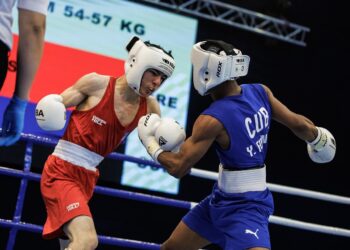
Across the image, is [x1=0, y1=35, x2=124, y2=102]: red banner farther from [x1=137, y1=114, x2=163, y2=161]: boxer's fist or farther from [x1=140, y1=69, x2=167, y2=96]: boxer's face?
[x1=137, y1=114, x2=163, y2=161]: boxer's fist

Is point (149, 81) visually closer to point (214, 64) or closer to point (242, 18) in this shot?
point (214, 64)

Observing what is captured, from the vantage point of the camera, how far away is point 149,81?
2.87 metres

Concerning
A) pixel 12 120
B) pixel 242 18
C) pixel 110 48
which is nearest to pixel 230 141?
pixel 12 120

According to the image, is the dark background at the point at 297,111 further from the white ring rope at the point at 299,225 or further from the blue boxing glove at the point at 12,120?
the blue boxing glove at the point at 12,120

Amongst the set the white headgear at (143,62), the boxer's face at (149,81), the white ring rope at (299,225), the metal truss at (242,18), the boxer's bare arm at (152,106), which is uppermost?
the metal truss at (242,18)

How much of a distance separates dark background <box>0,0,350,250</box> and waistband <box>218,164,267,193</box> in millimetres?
3684

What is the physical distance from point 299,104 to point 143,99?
13.7ft

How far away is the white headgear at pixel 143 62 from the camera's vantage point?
9.31 ft

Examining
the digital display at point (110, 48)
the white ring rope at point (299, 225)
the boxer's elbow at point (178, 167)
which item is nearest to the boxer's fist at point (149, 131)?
the boxer's elbow at point (178, 167)

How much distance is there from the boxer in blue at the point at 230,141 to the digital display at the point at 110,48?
2769 millimetres

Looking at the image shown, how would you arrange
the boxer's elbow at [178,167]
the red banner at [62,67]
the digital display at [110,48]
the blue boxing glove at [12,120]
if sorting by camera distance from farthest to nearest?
1. the digital display at [110,48]
2. the red banner at [62,67]
3. the boxer's elbow at [178,167]
4. the blue boxing glove at [12,120]

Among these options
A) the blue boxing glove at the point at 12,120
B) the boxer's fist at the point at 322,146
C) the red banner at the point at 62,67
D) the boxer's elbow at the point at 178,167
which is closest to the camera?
the blue boxing glove at the point at 12,120

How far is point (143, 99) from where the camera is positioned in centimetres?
302

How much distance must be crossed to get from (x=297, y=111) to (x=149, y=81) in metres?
4.28
